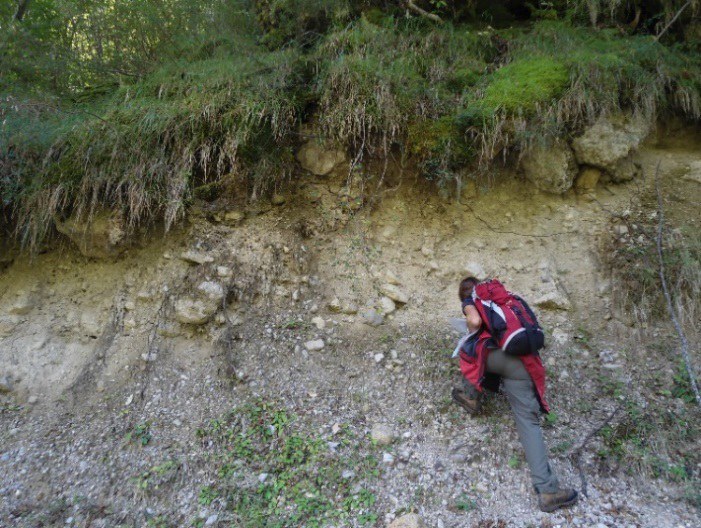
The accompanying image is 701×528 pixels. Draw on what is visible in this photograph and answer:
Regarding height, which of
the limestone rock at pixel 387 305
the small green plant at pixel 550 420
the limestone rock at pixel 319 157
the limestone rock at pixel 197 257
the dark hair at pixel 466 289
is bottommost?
the small green plant at pixel 550 420

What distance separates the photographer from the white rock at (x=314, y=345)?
396cm

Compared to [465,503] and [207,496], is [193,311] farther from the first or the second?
[465,503]

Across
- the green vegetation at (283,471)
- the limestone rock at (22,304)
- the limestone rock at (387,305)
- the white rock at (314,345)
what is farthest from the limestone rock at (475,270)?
the limestone rock at (22,304)

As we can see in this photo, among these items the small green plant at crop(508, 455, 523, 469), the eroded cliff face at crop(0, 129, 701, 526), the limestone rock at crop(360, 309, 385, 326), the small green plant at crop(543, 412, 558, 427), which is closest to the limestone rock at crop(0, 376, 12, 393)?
the eroded cliff face at crop(0, 129, 701, 526)

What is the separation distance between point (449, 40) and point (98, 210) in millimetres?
4305

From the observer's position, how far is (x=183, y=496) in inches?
123

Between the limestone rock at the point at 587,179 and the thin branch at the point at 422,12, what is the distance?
2580 millimetres

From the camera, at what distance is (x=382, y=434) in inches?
132

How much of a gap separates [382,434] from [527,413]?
1.12 metres

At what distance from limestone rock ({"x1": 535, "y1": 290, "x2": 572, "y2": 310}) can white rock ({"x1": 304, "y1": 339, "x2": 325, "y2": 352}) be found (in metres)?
2.12

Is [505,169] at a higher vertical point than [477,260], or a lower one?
higher

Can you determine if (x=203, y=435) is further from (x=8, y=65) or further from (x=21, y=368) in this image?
(x=8, y=65)

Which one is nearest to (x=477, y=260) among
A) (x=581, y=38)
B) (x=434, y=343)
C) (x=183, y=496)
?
(x=434, y=343)

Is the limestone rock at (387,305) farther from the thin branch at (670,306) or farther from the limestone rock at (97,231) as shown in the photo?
the limestone rock at (97,231)
